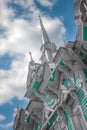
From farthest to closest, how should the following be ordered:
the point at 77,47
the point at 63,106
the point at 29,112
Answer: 1. the point at 29,112
2. the point at 63,106
3. the point at 77,47

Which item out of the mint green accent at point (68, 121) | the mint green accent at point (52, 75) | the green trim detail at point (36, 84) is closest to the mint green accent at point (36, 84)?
the green trim detail at point (36, 84)

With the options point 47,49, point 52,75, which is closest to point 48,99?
point 52,75

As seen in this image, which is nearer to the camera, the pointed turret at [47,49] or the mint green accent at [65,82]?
the mint green accent at [65,82]

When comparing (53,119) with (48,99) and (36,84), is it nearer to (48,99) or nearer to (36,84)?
(48,99)

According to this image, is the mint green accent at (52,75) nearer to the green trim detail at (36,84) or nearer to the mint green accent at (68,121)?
the green trim detail at (36,84)

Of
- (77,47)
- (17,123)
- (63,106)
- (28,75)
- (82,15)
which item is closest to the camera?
(82,15)

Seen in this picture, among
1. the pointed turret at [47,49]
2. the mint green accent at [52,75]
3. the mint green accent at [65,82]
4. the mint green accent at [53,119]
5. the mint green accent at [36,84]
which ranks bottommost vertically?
the mint green accent at [53,119]

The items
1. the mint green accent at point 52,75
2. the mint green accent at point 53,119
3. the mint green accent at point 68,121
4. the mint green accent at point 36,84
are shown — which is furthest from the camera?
the mint green accent at point 36,84

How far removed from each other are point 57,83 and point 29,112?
14.5 ft

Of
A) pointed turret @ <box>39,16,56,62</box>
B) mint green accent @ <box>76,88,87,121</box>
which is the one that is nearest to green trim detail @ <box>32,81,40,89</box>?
mint green accent @ <box>76,88,87,121</box>

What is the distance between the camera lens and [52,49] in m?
27.7

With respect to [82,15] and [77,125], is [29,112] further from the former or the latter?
[82,15]

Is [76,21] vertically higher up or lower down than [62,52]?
higher up

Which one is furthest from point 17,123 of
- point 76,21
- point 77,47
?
point 76,21
